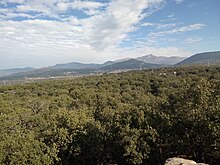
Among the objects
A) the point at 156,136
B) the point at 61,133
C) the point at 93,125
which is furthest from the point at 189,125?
the point at 61,133

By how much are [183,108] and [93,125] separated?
40.0 feet

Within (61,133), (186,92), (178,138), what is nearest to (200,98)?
(186,92)

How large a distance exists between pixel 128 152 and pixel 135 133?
253cm

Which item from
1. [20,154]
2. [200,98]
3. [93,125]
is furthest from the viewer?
[93,125]

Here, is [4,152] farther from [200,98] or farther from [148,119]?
[200,98]

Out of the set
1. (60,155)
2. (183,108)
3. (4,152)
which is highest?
(183,108)

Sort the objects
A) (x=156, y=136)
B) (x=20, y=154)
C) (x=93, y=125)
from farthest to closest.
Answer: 1. (x=93, y=125)
2. (x=156, y=136)
3. (x=20, y=154)

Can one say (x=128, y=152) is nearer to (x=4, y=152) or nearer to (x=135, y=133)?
(x=135, y=133)

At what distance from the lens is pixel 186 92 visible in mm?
33312

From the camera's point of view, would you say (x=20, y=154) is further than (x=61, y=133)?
No

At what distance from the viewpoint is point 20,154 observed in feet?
93.9

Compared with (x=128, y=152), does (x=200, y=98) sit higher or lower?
higher

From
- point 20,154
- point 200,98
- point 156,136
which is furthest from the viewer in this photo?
point 156,136

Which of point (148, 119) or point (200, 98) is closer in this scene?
point (200, 98)
